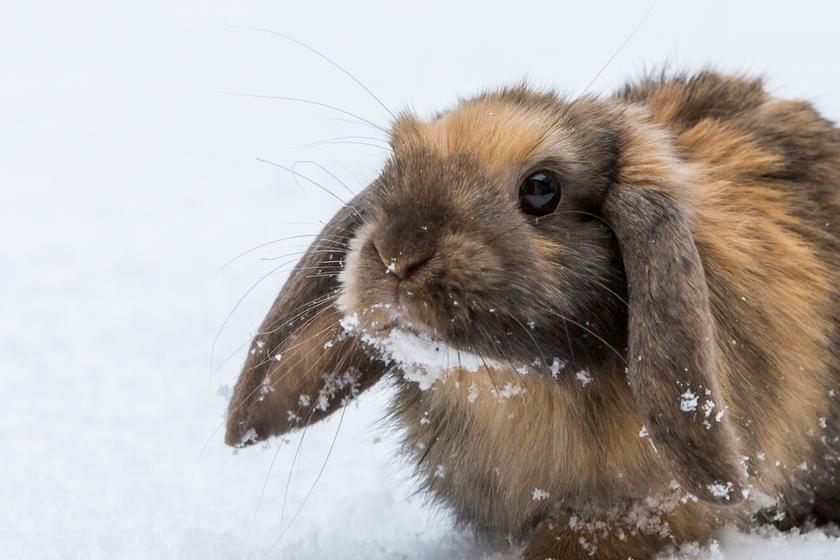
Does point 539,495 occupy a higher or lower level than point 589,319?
lower

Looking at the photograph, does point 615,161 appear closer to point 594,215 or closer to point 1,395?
point 594,215

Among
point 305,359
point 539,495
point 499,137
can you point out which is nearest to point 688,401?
point 539,495

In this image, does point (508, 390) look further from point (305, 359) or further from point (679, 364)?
point (305, 359)

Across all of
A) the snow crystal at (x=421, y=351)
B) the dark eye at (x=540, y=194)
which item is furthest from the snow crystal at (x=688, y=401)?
the dark eye at (x=540, y=194)

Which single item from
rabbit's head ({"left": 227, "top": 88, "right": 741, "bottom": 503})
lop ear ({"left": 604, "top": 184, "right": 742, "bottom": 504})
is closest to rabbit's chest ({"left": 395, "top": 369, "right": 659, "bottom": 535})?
rabbit's head ({"left": 227, "top": 88, "right": 741, "bottom": 503})

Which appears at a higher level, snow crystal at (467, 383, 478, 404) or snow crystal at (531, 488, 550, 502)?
snow crystal at (467, 383, 478, 404)

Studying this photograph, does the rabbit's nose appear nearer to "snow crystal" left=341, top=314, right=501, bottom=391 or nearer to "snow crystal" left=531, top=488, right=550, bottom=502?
"snow crystal" left=341, top=314, right=501, bottom=391
